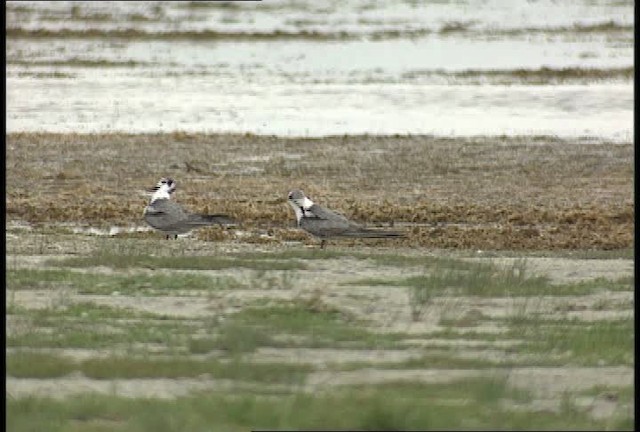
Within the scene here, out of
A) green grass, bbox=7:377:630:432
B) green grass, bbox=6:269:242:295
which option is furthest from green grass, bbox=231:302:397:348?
green grass, bbox=7:377:630:432

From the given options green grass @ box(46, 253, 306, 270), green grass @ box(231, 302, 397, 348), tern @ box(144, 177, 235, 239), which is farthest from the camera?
tern @ box(144, 177, 235, 239)

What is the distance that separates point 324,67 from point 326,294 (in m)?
24.0

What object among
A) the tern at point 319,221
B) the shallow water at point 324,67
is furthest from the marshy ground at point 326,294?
the shallow water at point 324,67

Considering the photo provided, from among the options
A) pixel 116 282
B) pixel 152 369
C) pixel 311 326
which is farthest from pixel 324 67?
pixel 152 369

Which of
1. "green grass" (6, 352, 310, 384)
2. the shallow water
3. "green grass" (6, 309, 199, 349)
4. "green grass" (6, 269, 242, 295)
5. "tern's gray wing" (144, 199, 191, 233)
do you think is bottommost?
"green grass" (6, 352, 310, 384)

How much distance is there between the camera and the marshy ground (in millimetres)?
9125

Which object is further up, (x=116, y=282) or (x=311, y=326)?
(x=116, y=282)

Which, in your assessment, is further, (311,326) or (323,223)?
(323,223)

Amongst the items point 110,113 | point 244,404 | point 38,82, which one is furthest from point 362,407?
point 38,82

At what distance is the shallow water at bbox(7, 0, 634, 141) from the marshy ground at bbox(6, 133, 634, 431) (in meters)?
4.38

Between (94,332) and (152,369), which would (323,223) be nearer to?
(94,332)

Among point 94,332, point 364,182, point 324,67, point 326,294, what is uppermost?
point 324,67

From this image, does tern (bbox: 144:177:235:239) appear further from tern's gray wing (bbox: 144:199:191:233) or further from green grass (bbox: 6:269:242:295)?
green grass (bbox: 6:269:242:295)

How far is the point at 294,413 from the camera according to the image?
8711mm
